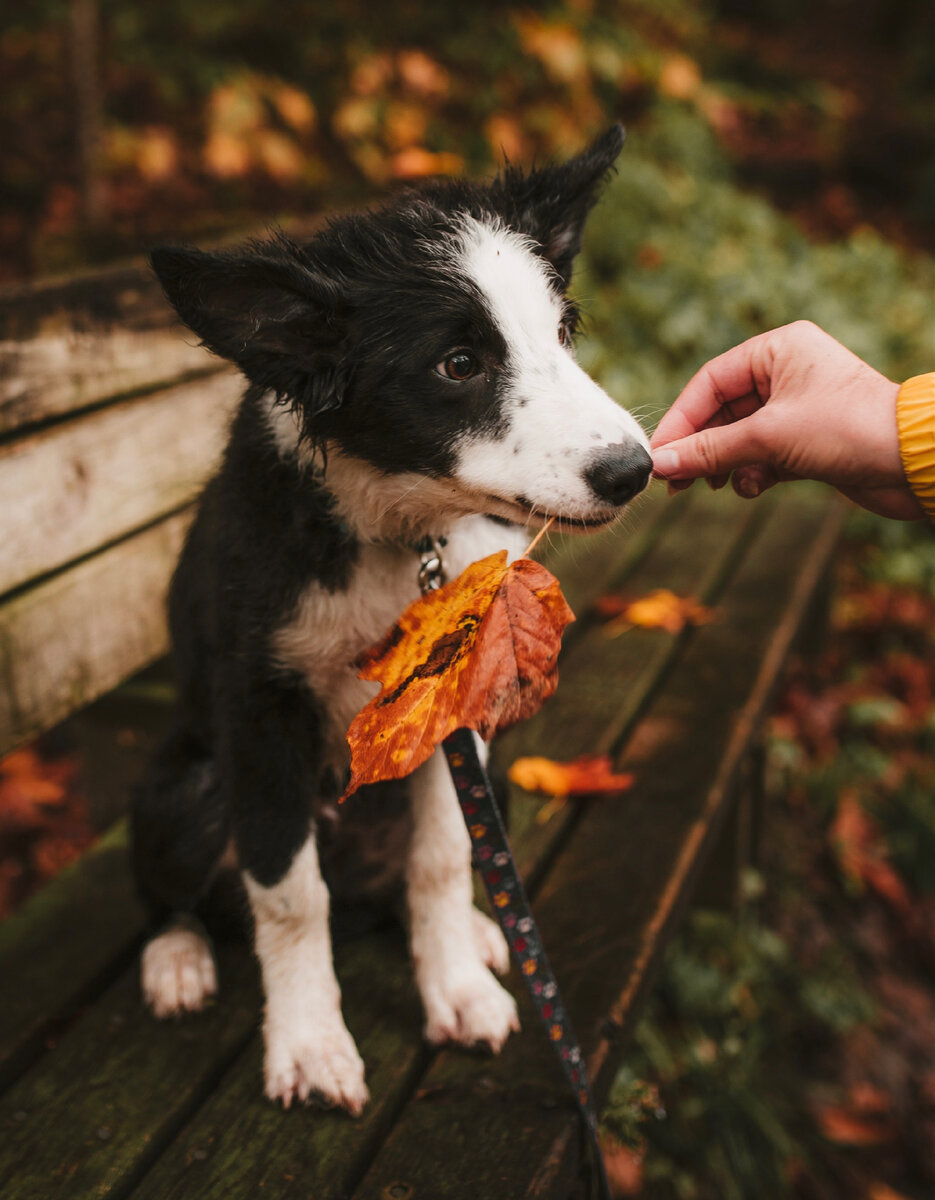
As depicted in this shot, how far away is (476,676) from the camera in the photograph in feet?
4.94

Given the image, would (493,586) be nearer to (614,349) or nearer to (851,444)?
(851,444)

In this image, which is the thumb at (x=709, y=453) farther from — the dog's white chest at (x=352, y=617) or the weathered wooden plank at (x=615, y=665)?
the weathered wooden plank at (x=615, y=665)

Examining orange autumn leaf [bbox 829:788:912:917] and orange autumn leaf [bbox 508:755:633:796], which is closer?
orange autumn leaf [bbox 508:755:633:796]

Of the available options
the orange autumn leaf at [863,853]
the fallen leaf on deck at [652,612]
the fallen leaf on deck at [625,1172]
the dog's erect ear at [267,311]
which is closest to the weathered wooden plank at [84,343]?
the dog's erect ear at [267,311]

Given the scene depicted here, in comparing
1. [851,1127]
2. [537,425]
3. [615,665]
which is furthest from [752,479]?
[851,1127]

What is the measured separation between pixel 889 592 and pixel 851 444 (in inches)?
151

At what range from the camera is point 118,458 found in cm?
252

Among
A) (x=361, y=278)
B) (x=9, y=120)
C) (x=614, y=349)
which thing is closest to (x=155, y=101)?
(x=9, y=120)

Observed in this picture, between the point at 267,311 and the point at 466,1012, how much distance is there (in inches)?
51.5

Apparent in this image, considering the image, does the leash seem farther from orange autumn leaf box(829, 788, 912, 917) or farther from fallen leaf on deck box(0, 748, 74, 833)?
orange autumn leaf box(829, 788, 912, 917)

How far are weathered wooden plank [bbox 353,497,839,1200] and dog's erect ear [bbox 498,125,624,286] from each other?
4.18 feet

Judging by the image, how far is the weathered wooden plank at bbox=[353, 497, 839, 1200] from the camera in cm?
166

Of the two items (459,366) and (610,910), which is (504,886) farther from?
(459,366)

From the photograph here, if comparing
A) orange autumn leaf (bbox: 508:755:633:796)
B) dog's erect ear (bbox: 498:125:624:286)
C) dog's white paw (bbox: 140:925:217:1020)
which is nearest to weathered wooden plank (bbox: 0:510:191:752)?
dog's white paw (bbox: 140:925:217:1020)
